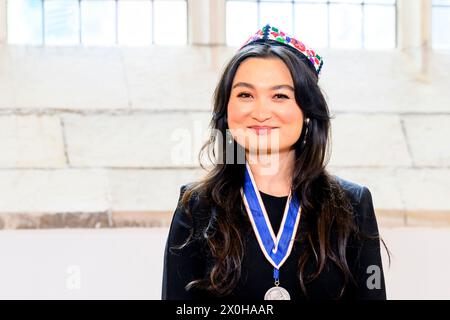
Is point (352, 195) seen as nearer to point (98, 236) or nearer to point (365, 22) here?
point (98, 236)

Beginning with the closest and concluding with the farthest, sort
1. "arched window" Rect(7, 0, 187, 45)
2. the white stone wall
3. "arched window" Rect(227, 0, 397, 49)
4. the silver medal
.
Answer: the silver medal < the white stone wall < "arched window" Rect(7, 0, 187, 45) < "arched window" Rect(227, 0, 397, 49)

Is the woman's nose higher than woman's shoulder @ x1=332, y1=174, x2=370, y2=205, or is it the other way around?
the woman's nose

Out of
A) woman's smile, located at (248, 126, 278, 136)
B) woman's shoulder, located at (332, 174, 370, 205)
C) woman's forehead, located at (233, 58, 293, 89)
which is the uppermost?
woman's forehead, located at (233, 58, 293, 89)

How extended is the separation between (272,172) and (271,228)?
130 mm

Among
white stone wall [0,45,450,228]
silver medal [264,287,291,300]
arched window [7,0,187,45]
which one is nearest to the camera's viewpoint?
silver medal [264,287,291,300]

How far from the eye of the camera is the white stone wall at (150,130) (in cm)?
376

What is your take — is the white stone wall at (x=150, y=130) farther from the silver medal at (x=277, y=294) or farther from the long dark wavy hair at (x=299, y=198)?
the silver medal at (x=277, y=294)

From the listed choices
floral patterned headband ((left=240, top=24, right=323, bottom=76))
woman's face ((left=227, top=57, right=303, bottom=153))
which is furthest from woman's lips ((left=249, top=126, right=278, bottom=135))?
floral patterned headband ((left=240, top=24, right=323, bottom=76))

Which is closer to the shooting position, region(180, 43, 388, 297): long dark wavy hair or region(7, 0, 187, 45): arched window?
region(180, 43, 388, 297): long dark wavy hair

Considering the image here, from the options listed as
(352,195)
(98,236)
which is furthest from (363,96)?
(352,195)

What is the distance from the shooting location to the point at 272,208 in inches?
68.8

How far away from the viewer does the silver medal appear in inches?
63.0

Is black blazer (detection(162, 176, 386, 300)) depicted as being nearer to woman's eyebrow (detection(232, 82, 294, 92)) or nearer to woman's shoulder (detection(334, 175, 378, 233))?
woman's shoulder (detection(334, 175, 378, 233))

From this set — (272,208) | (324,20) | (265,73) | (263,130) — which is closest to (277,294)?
(272,208)
